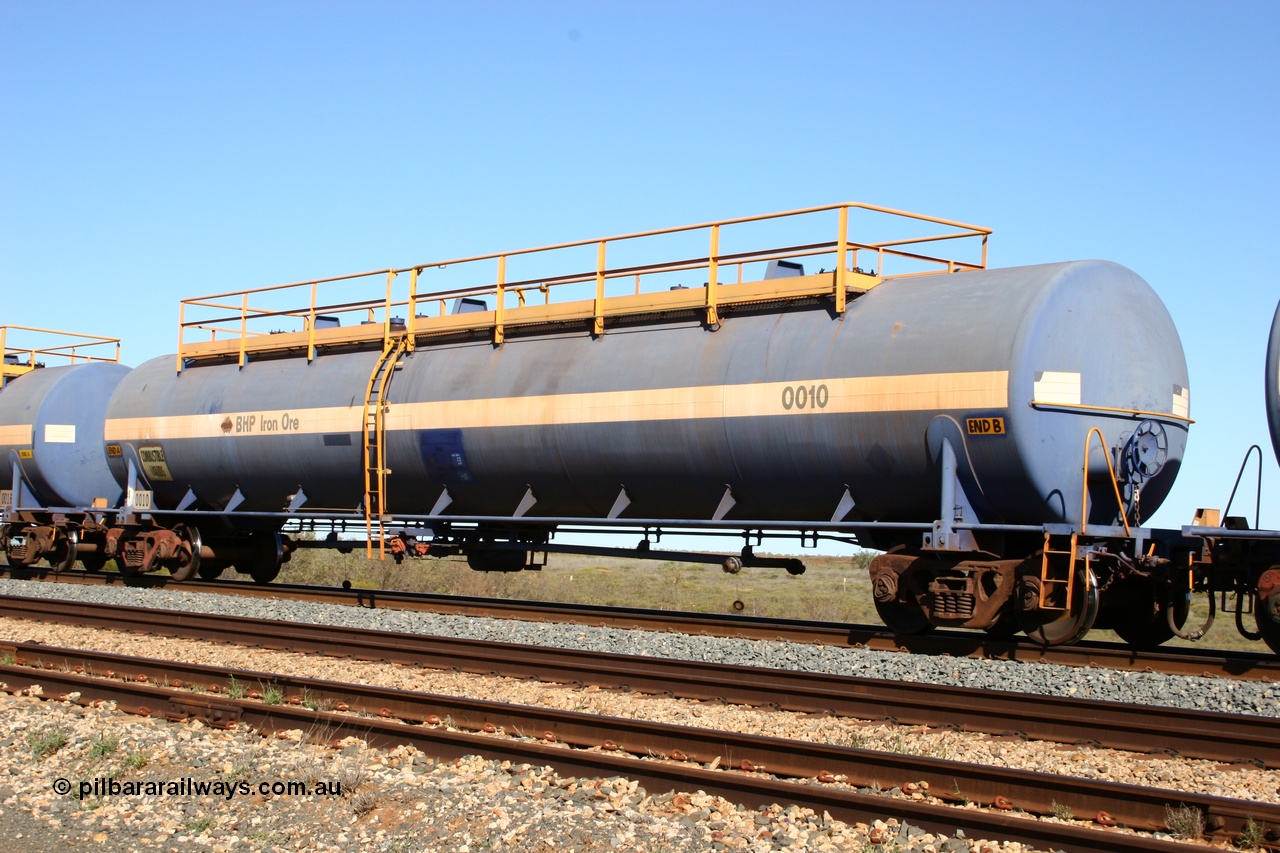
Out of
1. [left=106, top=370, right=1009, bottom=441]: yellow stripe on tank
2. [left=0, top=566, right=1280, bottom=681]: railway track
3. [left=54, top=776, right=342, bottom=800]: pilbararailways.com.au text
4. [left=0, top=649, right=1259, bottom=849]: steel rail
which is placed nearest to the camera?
[left=0, top=649, right=1259, bottom=849]: steel rail

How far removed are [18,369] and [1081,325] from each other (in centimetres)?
2262

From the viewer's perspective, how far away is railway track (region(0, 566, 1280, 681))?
12.1m

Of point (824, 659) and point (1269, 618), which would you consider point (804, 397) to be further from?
point (1269, 618)

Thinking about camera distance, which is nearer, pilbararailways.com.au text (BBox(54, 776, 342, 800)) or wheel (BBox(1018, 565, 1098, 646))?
pilbararailways.com.au text (BBox(54, 776, 342, 800))

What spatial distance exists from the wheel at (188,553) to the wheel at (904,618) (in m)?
13.2

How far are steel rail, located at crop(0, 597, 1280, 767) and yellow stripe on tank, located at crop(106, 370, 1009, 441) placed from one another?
3465mm

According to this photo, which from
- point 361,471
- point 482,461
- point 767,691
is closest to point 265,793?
point 767,691

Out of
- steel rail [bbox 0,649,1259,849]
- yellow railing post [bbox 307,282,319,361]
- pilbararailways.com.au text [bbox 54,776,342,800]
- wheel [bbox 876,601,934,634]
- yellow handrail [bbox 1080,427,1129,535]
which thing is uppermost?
yellow railing post [bbox 307,282,319,361]

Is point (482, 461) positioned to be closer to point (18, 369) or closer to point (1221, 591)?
point (1221, 591)

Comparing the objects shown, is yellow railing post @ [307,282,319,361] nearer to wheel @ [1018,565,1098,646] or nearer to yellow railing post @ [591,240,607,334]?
yellow railing post @ [591,240,607,334]

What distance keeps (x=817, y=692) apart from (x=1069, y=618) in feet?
13.4

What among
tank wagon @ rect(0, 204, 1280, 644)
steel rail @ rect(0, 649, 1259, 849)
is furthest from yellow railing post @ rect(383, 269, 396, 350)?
steel rail @ rect(0, 649, 1259, 849)

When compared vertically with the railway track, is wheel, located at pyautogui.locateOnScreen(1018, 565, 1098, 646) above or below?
above

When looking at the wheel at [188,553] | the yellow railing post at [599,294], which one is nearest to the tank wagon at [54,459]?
the wheel at [188,553]
